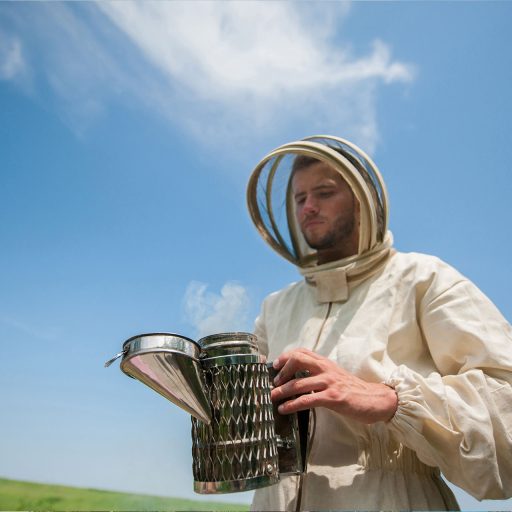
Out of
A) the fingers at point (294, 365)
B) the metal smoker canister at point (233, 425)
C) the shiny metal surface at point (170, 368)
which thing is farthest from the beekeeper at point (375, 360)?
the shiny metal surface at point (170, 368)

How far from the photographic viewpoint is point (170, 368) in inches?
53.3

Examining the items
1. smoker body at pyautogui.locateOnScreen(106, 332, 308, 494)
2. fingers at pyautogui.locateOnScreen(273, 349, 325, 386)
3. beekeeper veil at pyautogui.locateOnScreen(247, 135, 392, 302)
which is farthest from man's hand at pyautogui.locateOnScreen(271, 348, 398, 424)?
beekeeper veil at pyautogui.locateOnScreen(247, 135, 392, 302)

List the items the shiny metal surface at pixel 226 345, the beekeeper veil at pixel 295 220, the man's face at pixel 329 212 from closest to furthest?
the shiny metal surface at pixel 226 345 → the beekeeper veil at pixel 295 220 → the man's face at pixel 329 212

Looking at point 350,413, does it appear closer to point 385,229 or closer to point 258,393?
point 258,393

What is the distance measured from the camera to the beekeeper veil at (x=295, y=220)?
2404 mm

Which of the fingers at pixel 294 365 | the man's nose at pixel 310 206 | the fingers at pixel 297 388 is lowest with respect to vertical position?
the fingers at pixel 297 388

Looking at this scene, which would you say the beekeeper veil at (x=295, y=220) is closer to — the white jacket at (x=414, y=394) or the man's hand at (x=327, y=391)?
the white jacket at (x=414, y=394)

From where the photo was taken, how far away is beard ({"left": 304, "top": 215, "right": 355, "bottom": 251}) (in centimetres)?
256

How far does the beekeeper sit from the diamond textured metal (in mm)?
228

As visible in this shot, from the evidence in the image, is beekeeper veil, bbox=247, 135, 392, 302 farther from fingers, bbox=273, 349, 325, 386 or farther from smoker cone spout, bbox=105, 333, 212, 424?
smoker cone spout, bbox=105, 333, 212, 424

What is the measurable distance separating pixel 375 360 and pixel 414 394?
0.27m

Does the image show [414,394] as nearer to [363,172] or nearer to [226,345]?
[226,345]

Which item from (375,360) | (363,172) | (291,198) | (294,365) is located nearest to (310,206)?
(363,172)

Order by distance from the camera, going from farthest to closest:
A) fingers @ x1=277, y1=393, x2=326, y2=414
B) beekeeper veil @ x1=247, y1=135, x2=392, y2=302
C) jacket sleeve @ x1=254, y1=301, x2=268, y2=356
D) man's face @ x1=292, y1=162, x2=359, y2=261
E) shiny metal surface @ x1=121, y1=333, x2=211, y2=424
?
jacket sleeve @ x1=254, y1=301, x2=268, y2=356, man's face @ x1=292, y1=162, x2=359, y2=261, beekeeper veil @ x1=247, y1=135, x2=392, y2=302, fingers @ x1=277, y1=393, x2=326, y2=414, shiny metal surface @ x1=121, y1=333, x2=211, y2=424
